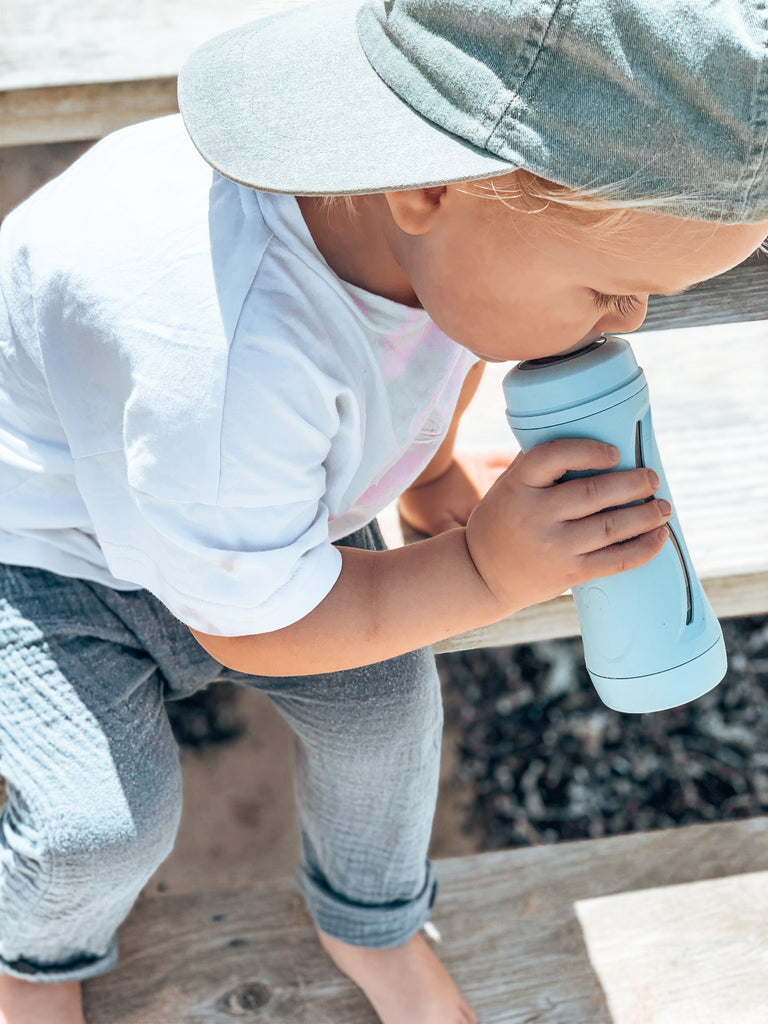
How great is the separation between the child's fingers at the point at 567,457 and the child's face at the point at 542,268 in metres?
0.08

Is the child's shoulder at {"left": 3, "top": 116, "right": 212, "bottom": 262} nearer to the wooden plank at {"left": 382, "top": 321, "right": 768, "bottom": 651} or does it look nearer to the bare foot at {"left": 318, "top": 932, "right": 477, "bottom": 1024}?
the wooden plank at {"left": 382, "top": 321, "right": 768, "bottom": 651}

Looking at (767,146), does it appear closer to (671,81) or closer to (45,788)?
(671,81)

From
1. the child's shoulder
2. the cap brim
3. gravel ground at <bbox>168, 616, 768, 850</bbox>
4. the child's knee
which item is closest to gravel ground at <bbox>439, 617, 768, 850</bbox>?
gravel ground at <bbox>168, 616, 768, 850</bbox>

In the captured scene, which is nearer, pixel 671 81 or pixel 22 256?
pixel 671 81

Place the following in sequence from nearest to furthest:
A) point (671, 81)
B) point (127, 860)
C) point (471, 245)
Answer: point (671, 81), point (471, 245), point (127, 860)

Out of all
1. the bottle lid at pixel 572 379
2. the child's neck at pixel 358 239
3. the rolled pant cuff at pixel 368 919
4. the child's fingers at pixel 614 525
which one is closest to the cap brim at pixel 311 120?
the child's neck at pixel 358 239

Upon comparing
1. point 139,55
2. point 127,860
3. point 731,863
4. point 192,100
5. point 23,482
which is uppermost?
point 192,100

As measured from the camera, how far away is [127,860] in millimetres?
1107

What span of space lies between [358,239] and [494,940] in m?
0.88

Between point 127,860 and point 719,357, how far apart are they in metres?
0.95

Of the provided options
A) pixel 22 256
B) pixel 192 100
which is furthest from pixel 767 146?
pixel 22 256

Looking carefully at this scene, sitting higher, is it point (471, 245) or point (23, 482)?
point (471, 245)

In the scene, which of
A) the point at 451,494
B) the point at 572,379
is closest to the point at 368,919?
the point at 451,494

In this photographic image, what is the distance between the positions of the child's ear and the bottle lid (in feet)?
0.53
